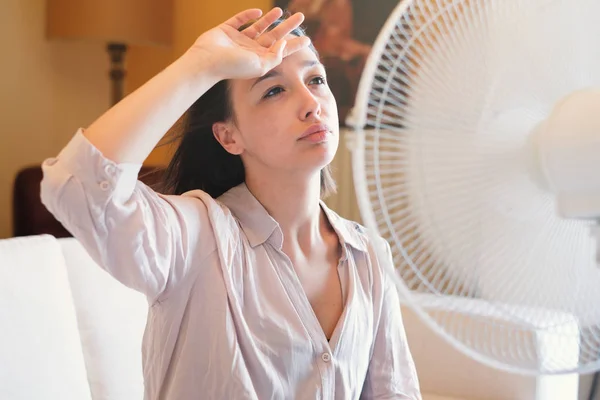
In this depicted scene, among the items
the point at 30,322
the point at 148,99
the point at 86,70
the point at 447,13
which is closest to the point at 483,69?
the point at 447,13

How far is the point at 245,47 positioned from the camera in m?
0.92

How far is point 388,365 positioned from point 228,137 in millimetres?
416

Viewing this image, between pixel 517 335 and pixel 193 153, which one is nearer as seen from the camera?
pixel 517 335

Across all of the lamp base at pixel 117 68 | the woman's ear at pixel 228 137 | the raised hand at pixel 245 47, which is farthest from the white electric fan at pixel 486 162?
the lamp base at pixel 117 68

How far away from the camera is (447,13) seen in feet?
2.44

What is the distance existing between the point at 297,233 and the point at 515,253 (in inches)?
19.4

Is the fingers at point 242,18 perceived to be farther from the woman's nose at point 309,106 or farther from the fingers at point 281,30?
the woman's nose at point 309,106

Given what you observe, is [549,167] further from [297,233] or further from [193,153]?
[193,153]

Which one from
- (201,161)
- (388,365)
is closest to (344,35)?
(201,161)

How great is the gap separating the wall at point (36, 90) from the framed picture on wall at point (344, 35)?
0.96 m

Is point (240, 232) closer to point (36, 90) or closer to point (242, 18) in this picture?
point (242, 18)

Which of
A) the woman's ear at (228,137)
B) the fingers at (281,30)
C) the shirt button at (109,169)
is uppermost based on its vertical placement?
the fingers at (281,30)

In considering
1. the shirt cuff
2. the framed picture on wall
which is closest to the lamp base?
the framed picture on wall

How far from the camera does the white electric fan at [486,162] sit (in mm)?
702
